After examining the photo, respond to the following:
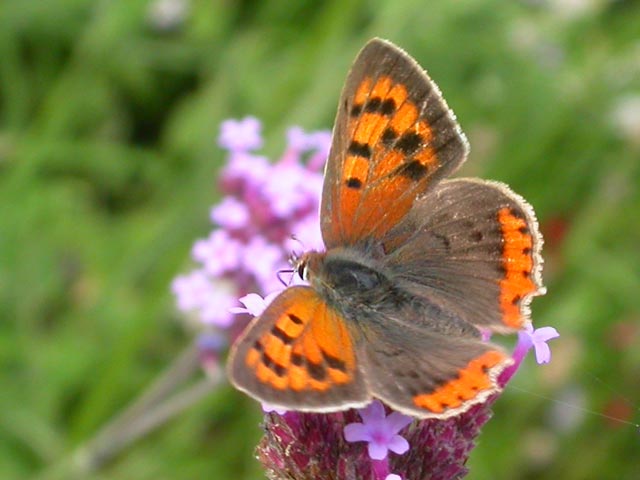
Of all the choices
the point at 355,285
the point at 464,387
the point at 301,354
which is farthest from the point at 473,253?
the point at 301,354

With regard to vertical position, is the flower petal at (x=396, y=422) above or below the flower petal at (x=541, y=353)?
below

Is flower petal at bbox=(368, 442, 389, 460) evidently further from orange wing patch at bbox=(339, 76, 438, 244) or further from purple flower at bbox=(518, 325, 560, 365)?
orange wing patch at bbox=(339, 76, 438, 244)

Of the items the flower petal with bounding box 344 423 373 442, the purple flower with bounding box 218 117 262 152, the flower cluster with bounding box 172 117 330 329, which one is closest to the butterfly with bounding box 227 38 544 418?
the flower petal with bounding box 344 423 373 442

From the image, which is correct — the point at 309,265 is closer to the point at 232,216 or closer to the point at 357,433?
the point at 357,433

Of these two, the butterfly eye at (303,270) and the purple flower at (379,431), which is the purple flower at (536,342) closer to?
the purple flower at (379,431)

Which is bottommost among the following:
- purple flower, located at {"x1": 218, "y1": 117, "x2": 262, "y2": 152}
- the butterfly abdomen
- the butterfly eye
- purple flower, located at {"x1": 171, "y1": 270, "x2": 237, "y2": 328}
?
the butterfly abdomen

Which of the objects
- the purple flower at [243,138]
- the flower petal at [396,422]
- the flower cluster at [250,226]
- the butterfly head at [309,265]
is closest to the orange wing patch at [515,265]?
the flower petal at [396,422]

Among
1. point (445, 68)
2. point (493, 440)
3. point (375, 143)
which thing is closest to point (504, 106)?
point (445, 68)
